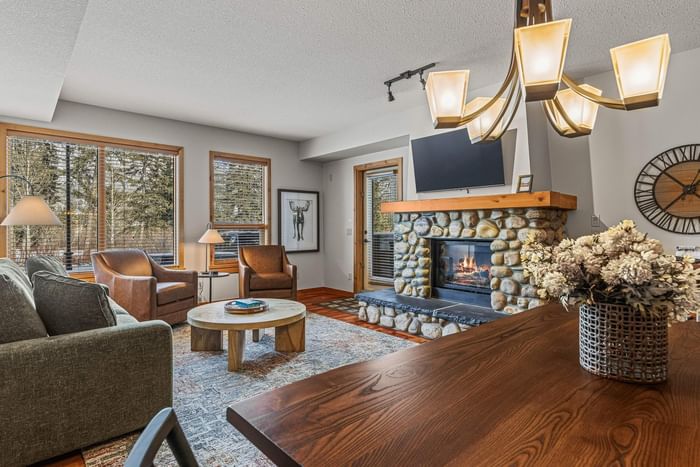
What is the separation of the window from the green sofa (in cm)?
368

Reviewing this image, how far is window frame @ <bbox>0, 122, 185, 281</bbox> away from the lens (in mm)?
4117

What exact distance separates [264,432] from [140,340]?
158cm

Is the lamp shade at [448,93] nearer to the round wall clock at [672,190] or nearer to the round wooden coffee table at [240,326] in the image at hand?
the round wooden coffee table at [240,326]

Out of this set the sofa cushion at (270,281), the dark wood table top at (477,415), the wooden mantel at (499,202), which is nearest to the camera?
the dark wood table top at (477,415)

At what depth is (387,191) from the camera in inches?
233

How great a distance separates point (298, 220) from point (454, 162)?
10.5ft

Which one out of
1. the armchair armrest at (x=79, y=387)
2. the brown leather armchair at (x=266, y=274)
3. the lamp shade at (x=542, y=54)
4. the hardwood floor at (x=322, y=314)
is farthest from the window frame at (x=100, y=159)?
the lamp shade at (x=542, y=54)

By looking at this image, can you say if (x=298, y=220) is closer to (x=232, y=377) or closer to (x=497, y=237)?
(x=497, y=237)

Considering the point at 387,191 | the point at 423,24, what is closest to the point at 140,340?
the point at 423,24

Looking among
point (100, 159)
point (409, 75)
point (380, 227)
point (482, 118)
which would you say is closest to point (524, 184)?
point (409, 75)

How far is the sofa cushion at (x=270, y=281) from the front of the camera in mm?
4758

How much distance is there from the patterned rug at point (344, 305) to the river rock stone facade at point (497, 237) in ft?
2.90

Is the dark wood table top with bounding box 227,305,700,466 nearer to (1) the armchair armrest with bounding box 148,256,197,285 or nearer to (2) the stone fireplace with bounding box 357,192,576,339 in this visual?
(2) the stone fireplace with bounding box 357,192,576,339

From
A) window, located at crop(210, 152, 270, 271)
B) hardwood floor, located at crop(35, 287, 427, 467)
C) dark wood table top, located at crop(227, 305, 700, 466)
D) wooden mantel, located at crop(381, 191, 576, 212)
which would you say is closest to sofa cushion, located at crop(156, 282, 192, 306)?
window, located at crop(210, 152, 270, 271)
